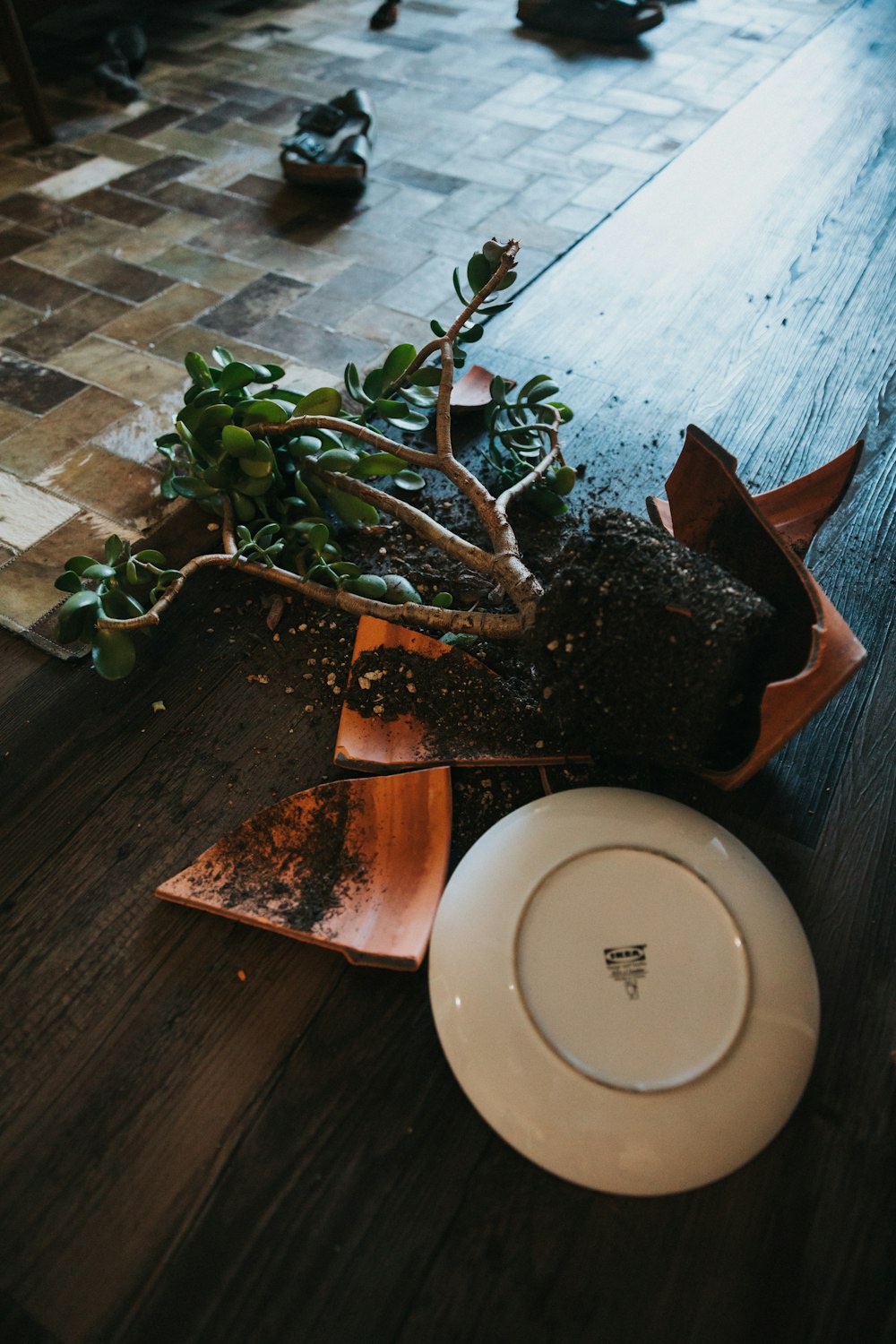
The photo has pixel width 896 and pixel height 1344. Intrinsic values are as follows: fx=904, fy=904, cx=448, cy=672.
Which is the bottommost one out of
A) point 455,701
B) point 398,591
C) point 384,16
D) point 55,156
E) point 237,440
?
point 455,701

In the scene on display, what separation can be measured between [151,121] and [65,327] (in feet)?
4.10

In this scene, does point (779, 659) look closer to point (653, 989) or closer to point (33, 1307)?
point (653, 989)

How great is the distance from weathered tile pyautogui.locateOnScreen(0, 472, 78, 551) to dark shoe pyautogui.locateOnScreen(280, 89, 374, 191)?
1388mm

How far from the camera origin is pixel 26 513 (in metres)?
1.69

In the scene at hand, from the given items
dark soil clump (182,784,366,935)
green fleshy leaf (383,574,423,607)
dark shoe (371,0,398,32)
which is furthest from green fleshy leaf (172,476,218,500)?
dark shoe (371,0,398,32)

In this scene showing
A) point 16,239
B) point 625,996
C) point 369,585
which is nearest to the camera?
point 625,996

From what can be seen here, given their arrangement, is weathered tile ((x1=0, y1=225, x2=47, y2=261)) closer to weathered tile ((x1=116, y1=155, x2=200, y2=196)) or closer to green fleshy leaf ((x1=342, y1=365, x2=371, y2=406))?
weathered tile ((x1=116, y1=155, x2=200, y2=196))

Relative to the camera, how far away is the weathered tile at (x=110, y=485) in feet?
5.52

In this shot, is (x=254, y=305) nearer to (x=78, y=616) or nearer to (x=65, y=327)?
(x=65, y=327)

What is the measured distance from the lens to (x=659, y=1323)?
0.86 meters

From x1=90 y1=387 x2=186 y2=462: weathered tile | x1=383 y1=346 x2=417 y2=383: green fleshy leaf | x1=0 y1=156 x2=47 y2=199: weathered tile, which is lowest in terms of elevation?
x1=90 y1=387 x2=186 y2=462: weathered tile

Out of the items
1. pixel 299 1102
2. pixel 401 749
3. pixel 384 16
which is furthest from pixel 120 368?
pixel 384 16

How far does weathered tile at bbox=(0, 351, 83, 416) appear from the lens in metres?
1.94

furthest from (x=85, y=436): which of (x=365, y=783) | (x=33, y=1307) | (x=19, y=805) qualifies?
(x=33, y=1307)
